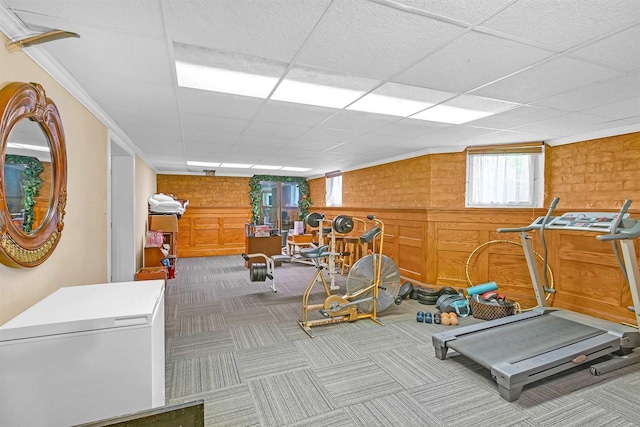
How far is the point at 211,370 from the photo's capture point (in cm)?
263

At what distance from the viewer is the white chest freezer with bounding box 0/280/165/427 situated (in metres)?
1.41

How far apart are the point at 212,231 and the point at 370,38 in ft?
25.5

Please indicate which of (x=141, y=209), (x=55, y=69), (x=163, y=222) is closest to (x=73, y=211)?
(x=55, y=69)

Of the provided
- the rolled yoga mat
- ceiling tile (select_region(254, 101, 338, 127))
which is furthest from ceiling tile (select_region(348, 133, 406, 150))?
the rolled yoga mat

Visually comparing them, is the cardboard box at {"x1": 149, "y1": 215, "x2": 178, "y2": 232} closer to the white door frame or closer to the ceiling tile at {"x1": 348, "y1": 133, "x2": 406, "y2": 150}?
the white door frame

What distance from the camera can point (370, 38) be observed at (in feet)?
5.87

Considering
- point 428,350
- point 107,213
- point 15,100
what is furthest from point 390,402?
point 107,213

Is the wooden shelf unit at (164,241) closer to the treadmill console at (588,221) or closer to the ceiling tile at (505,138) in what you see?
the ceiling tile at (505,138)

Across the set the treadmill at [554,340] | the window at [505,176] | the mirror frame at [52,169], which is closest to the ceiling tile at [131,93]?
the mirror frame at [52,169]

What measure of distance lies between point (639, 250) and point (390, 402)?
328 centimetres

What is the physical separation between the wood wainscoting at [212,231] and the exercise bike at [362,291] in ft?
18.0

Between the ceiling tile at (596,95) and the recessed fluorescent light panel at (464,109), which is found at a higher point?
the recessed fluorescent light panel at (464,109)

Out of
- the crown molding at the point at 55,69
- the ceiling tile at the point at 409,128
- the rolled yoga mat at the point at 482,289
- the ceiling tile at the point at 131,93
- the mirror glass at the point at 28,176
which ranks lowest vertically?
the rolled yoga mat at the point at 482,289

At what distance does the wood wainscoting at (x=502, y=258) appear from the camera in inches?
143
